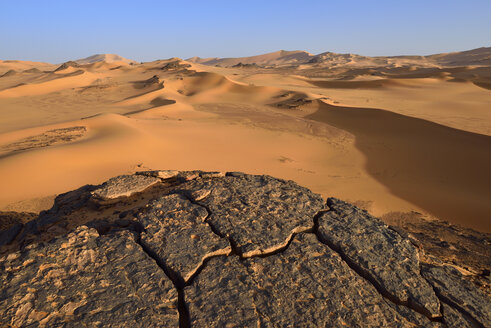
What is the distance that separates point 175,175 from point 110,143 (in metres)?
3.23

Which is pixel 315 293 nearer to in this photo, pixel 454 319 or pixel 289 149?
pixel 454 319

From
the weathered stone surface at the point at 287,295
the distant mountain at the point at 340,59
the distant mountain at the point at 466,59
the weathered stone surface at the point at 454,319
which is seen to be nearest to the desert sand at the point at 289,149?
the weathered stone surface at the point at 454,319

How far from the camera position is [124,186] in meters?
3.03

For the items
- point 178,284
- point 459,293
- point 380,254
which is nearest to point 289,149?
point 380,254

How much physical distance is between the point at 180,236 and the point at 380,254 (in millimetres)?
1422

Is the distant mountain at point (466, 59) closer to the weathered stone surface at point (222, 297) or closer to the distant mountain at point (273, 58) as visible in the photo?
the distant mountain at point (273, 58)

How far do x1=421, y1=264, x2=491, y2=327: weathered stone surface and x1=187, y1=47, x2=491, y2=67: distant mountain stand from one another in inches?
1952

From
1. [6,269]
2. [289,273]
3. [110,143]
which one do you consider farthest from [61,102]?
[289,273]

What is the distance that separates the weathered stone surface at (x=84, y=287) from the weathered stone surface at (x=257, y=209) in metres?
0.59

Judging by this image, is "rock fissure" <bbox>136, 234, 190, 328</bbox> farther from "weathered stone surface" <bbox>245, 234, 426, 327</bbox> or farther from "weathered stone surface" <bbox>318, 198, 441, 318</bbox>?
"weathered stone surface" <bbox>318, 198, 441, 318</bbox>

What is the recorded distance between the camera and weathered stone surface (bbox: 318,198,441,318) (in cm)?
167

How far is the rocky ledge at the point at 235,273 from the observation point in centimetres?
149

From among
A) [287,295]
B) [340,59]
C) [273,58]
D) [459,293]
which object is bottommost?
[459,293]

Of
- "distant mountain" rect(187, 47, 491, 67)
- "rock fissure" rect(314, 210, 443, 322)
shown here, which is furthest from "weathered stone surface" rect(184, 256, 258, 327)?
"distant mountain" rect(187, 47, 491, 67)
